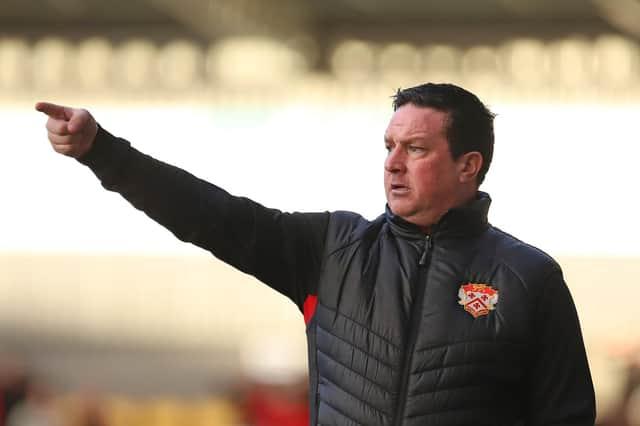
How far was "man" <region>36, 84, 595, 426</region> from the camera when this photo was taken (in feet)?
7.43

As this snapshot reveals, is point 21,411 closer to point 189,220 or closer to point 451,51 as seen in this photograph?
point 451,51

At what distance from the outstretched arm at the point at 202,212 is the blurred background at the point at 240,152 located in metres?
6.05

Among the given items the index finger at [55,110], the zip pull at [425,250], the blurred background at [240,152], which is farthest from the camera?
the blurred background at [240,152]

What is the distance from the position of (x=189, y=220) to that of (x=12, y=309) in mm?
7696

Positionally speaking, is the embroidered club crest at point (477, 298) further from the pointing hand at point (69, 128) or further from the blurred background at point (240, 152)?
the blurred background at point (240, 152)

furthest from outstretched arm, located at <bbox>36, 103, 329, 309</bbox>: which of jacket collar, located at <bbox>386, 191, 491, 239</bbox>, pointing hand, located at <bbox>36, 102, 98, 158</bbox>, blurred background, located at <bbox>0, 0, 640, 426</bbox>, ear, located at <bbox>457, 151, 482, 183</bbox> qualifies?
blurred background, located at <bbox>0, 0, 640, 426</bbox>

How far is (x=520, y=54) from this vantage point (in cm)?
920

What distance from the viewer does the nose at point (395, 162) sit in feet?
7.83

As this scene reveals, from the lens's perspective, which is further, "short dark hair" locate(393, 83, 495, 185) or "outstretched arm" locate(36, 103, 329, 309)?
"short dark hair" locate(393, 83, 495, 185)

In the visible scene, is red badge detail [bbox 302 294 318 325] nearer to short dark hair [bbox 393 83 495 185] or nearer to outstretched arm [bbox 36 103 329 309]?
outstretched arm [bbox 36 103 329 309]

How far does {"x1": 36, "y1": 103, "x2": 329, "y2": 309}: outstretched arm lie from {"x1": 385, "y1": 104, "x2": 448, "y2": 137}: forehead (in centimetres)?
23

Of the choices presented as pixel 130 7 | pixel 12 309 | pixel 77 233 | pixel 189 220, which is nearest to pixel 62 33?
pixel 130 7

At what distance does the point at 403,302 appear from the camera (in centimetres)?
232

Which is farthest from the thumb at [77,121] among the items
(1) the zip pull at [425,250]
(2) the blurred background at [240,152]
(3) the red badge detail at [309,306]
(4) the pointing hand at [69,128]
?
(2) the blurred background at [240,152]
